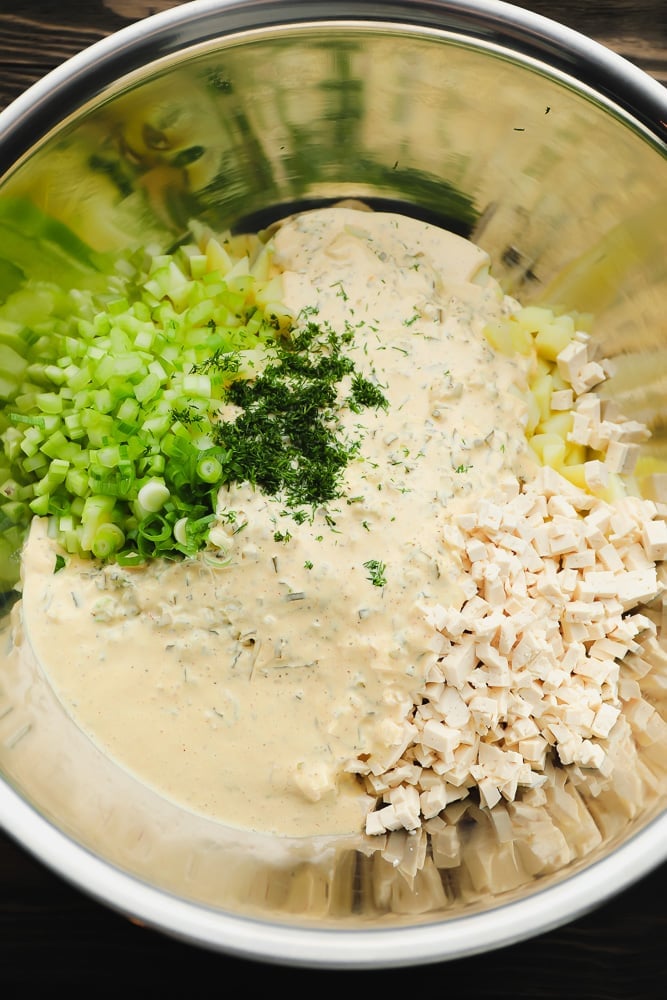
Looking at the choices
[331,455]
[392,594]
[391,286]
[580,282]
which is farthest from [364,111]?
[392,594]

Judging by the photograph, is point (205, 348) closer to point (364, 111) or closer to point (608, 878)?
point (364, 111)

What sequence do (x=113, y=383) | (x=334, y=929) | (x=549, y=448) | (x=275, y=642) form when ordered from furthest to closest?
(x=549, y=448) → (x=113, y=383) → (x=275, y=642) → (x=334, y=929)

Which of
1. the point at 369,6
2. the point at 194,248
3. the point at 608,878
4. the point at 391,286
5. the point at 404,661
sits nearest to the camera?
the point at 608,878

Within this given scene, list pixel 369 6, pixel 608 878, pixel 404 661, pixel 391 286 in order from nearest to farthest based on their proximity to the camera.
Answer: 1. pixel 608 878
2. pixel 404 661
3. pixel 369 6
4. pixel 391 286

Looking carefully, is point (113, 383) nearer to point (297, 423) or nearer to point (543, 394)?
point (297, 423)

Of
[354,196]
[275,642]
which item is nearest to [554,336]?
[354,196]

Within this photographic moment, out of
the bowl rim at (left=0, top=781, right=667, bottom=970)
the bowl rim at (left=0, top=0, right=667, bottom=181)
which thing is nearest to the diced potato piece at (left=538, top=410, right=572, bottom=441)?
the bowl rim at (left=0, top=0, right=667, bottom=181)
